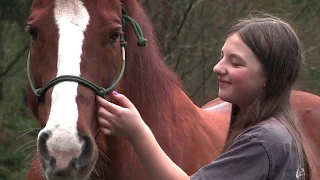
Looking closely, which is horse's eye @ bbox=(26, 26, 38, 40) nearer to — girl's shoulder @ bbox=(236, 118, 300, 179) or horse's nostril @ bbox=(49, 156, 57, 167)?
horse's nostril @ bbox=(49, 156, 57, 167)

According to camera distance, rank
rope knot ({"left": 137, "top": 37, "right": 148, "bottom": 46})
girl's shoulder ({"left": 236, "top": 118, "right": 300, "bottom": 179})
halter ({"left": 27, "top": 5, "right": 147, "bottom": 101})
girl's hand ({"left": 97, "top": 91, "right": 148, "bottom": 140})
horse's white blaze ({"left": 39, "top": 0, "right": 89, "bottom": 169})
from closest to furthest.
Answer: girl's shoulder ({"left": 236, "top": 118, "right": 300, "bottom": 179})
girl's hand ({"left": 97, "top": 91, "right": 148, "bottom": 140})
horse's white blaze ({"left": 39, "top": 0, "right": 89, "bottom": 169})
halter ({"left": 27, "top": 5, "right": 147, "bottom": 101})
rope knot ({"left": 137, "top": 37, "right": 148, "bottom": 46})

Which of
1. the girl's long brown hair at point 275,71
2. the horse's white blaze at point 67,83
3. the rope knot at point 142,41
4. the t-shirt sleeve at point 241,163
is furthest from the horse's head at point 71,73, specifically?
the girl's long brown hair at point 275,71

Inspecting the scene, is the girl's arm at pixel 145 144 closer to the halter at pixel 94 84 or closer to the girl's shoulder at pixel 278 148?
the girl's shoulder at pixel 278 148

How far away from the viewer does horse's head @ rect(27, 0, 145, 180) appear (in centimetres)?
282

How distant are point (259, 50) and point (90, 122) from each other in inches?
33.7

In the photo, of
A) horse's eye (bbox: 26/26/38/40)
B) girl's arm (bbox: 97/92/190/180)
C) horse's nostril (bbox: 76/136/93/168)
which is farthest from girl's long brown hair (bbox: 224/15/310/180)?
horse's eye (bbox: 26/26/38/40)

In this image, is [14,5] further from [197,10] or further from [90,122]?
[90,122]

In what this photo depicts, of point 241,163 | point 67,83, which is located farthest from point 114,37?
point 241,163

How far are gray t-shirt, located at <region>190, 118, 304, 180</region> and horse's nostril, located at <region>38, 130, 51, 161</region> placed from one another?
0.67 m

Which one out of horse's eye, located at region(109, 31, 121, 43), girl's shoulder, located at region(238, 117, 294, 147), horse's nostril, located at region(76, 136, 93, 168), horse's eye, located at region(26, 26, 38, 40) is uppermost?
horse's eye, located at region(26, 26, 38, 40)

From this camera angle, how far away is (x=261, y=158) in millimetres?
2477

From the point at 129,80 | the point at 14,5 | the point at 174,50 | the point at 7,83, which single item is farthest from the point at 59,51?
the point at 174,50

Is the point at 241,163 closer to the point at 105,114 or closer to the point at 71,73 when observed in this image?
the point at 105,114

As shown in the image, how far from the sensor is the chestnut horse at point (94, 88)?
9.39 feet
